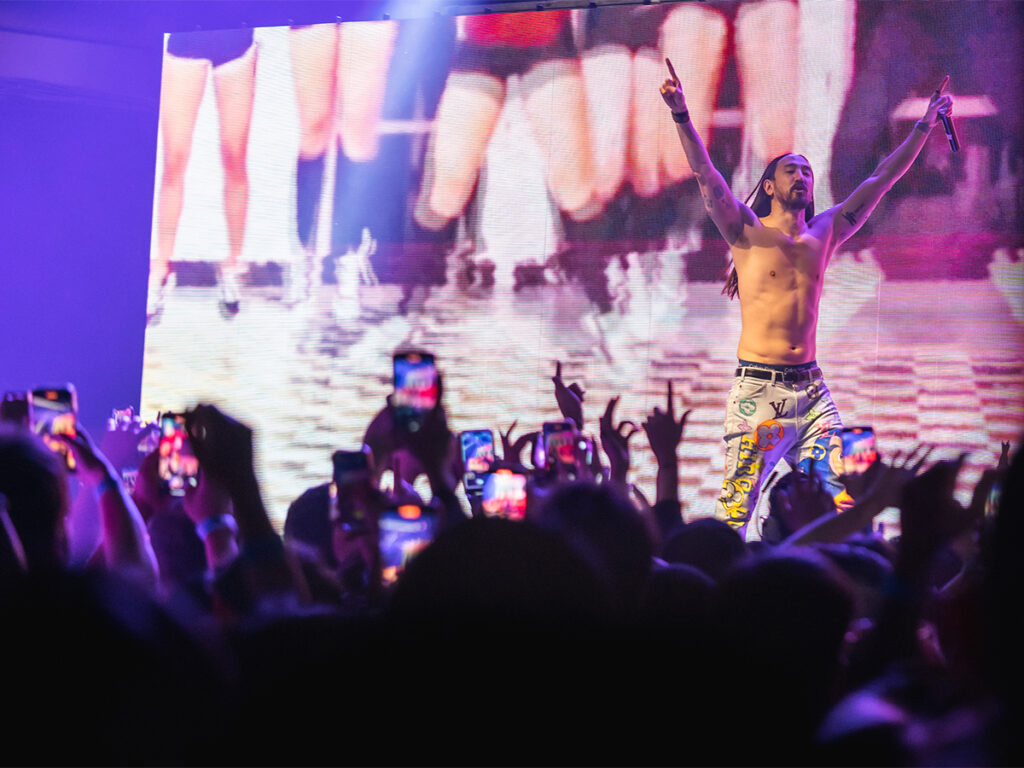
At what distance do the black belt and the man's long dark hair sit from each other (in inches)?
22.3

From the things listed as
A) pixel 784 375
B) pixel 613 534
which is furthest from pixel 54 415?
pixel 784 375

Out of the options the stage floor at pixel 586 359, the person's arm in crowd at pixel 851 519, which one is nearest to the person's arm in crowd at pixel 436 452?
the person's arm in crowd at pixel 851 519

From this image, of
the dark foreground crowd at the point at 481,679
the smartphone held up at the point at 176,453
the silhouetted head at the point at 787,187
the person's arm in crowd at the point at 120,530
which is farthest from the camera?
the silhouetted head at the point at 787,187

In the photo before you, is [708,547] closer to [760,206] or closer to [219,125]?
[760,206]

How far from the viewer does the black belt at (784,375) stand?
212 inches

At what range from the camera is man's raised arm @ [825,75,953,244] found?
5.46 m

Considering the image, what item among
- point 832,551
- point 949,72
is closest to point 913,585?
point 832,551

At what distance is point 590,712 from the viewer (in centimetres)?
86

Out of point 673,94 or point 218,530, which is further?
point 673,94

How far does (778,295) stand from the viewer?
220 inches

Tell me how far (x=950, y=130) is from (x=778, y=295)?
1250 millimetres

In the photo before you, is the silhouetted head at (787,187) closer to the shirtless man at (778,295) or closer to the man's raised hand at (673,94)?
the shirtless man at (778,295)

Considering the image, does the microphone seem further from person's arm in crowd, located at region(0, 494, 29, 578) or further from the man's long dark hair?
person's arm in crowd, located at region(0, 494, 29, 578)

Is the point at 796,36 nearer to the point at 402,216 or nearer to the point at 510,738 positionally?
the point at 402,216
